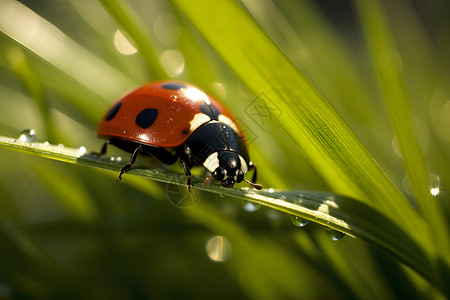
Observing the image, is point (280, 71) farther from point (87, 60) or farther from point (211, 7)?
point (87, 60)

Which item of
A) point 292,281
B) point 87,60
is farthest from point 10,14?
point 292,281

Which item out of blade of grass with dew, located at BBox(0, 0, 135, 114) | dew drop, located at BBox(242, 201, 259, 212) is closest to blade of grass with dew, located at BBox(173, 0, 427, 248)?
dew drop, located at BBox(242, 201, 259, 212)

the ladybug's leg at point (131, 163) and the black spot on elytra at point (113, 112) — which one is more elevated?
the black spot on elytra at point (113, 112)

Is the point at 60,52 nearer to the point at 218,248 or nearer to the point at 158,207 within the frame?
the point at 158,207

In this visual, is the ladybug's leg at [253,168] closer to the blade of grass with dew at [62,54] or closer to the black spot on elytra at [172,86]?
the black spot on elytra at [172,86]

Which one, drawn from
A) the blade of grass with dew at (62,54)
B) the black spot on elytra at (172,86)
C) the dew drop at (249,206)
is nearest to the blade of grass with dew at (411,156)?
the dew drop at (249,206)

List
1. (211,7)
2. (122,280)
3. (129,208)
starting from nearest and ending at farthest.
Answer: (211,7) < (122,280) < (129,208)
